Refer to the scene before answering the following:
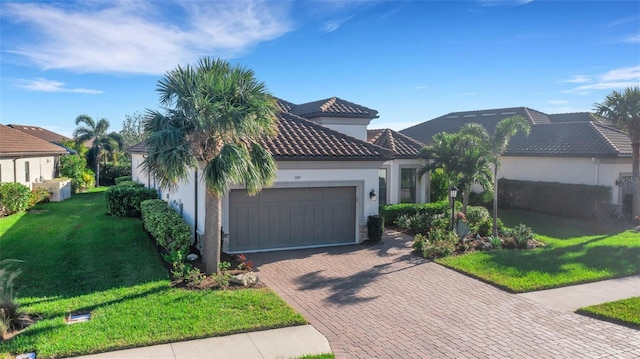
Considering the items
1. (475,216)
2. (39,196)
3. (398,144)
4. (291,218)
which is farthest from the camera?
(39,196)

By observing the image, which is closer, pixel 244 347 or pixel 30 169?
pixel 244 347

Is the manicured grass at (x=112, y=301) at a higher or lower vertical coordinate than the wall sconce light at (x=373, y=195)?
lower

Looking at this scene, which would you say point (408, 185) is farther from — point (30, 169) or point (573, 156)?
point (30, 169)

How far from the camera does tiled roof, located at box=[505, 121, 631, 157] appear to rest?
21.9 metres

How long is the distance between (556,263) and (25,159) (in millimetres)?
26258

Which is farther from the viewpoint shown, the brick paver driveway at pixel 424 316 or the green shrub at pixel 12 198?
the green shrub at pixel 12 198

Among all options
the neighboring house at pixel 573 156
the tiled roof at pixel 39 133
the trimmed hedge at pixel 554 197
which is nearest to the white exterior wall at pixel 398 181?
the neighboring house at pixel 573 156

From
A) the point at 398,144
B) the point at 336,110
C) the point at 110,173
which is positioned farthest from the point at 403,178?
the point at 110,173

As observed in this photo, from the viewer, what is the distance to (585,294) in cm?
1052

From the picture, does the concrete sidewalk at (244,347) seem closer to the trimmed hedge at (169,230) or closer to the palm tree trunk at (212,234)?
the palm tree trunk at (212,234)

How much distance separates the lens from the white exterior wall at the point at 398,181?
20516 mm

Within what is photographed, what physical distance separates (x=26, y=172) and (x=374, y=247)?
20840mm

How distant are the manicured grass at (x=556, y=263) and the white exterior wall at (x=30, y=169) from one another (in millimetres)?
21653

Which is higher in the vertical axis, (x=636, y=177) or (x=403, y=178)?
(x=636, y=177)
